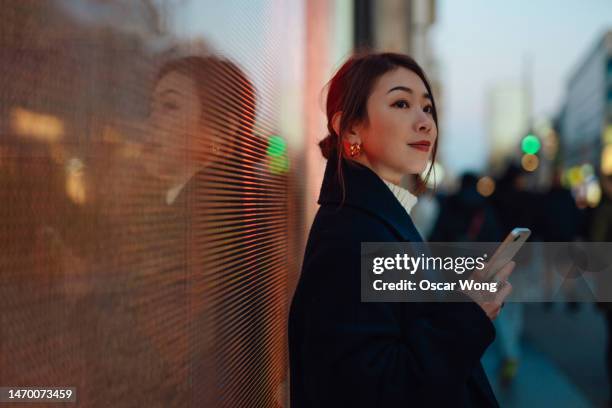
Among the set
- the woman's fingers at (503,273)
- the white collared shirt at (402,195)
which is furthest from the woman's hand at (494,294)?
the white collared shirt at (402,195)

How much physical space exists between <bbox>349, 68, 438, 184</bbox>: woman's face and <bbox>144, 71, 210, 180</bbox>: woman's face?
2.35ft

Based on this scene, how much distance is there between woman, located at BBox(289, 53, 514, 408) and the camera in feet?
4.59

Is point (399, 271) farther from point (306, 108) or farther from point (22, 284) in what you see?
point (306, 108)

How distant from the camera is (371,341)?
1.40 meters

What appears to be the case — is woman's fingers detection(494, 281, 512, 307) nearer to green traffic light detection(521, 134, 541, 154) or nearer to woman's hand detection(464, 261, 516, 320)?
woman's hand detection(464, 261, 516, 320)

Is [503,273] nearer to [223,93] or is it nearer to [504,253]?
[504,253]

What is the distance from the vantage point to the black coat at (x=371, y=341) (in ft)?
4.58

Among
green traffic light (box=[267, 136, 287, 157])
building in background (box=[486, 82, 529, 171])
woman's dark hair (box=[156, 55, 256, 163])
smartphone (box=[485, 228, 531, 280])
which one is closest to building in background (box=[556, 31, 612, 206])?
building in background (box=[486, 82, 529, 171])

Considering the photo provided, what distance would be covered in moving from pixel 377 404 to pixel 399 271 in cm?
32

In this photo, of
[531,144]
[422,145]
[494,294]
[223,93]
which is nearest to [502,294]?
[494,294]

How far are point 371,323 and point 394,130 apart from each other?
0.65m

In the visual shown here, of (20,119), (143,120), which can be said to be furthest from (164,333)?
(20,119)

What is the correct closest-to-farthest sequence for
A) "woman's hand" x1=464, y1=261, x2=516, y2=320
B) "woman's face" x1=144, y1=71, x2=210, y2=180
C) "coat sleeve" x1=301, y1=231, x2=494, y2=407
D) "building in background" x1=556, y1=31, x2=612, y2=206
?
"woman's face" x1=144, y1=71, x2=210, y2=180 → "coat sleeve" x1=301, y1=231, x2=494, y2=407 → "woman's hand" x1=464, y1=261, x2=516, y2=320 → "building in background" x1=556, y1=31, x2=612, y2=206

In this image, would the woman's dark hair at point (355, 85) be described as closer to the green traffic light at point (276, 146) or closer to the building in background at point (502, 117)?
the green traffic light at point (276, 146)
